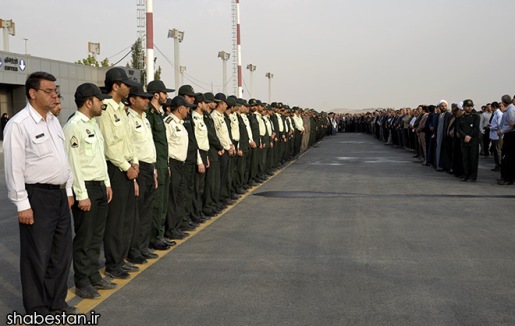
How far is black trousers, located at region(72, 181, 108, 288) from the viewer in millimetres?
5496

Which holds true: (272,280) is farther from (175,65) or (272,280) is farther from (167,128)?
(175,65)

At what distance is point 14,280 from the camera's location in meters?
6.09

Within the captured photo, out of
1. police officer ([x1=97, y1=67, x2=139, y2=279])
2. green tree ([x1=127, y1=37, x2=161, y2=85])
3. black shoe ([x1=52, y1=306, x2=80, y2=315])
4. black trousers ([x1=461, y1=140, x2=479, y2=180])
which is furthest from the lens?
green tree ([x1=127, y1=37, x2=161, y2=85])

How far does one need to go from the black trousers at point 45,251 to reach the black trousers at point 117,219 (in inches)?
48.0

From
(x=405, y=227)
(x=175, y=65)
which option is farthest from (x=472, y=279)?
(x=175, y=65)

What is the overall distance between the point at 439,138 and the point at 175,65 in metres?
20.8

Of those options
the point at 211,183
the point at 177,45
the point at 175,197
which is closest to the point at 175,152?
the point at 175,197

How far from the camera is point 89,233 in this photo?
5539mm

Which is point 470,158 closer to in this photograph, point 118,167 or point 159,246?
point 159,246

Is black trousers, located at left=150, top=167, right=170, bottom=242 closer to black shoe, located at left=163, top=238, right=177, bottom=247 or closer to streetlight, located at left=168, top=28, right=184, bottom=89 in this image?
black shoe, located at left=163, top=238, right=177, bottom=247

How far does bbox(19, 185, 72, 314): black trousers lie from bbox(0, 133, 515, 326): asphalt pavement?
1.46ft

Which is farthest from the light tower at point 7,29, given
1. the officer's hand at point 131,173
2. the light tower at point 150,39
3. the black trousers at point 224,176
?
the officer's hand at point 131,173

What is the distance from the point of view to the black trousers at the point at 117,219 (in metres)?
6.17

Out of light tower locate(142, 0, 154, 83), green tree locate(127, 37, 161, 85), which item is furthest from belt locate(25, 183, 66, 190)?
green tree locate(127, 37, 161, 85)
